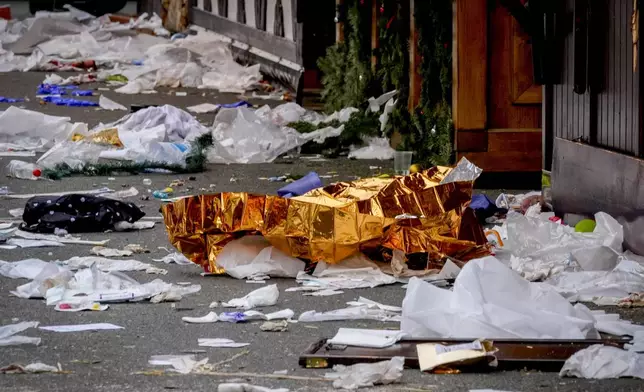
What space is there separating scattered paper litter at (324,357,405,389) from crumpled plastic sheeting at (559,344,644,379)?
1.94ft

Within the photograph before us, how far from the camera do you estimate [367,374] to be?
4605 mm

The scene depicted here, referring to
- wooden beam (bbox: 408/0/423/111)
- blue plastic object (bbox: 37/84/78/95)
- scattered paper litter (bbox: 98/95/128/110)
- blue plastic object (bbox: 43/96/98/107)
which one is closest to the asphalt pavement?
wooden beam (bbox: 408/0/423/111)

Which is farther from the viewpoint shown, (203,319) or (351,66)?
(351,66)

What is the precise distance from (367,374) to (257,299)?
145cm

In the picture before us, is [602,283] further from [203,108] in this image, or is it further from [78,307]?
[203,108]

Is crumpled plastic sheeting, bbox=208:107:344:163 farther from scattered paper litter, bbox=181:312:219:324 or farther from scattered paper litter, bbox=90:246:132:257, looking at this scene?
scattered paper litter, bbox=181:312:219:324

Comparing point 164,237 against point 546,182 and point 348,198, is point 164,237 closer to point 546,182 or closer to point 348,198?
point 348,198

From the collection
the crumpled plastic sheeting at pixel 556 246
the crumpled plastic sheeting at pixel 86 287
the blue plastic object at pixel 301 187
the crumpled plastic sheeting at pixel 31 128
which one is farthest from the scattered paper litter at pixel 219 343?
the crumpled plastic sheeting at pixel 31 128

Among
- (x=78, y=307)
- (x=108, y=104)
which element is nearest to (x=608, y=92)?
(x=78, y=307)

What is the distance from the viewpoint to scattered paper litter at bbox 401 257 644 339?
5.16m

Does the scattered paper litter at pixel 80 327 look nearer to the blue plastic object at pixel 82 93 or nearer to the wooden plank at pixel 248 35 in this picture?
the wooden plank at pixel 248 35

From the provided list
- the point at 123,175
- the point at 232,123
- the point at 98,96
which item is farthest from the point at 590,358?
the point at 98,96

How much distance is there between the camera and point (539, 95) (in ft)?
32.0

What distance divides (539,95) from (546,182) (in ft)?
4.10
